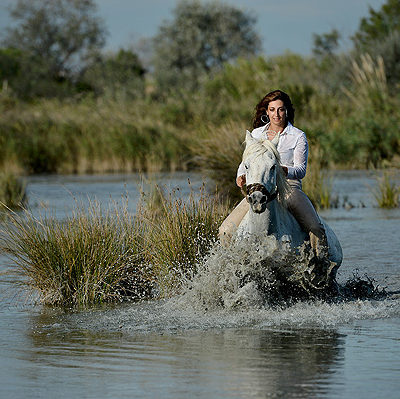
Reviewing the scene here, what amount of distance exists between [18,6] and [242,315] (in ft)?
238

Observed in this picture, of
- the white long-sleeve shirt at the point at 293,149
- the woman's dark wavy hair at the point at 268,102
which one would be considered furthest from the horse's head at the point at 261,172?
the woman's dark wavy hair at the point at 268,102

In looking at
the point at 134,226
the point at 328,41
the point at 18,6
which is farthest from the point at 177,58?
the point at 134,226

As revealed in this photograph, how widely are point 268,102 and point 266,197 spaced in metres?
1.67

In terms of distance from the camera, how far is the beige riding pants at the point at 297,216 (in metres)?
8.67

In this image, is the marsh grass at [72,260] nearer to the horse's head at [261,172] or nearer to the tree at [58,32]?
the horse's head at [261,172]

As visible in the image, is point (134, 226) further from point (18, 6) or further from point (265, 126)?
point (18, 6)

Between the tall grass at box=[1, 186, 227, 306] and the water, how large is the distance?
32 centimetres

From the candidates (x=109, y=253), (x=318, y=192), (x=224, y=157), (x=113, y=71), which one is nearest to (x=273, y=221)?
(x=109, y=253)

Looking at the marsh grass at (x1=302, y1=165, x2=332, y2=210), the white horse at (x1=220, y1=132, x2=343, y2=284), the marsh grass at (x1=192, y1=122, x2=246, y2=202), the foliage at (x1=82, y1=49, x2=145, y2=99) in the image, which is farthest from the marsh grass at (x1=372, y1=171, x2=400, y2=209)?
the foliage at (x1=82, y1=49, x2=145, y2=99)

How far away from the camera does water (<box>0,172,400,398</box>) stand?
577cm

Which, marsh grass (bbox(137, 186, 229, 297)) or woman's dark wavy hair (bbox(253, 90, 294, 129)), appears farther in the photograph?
marsh grass (bbox(137, 186, 229, 297))

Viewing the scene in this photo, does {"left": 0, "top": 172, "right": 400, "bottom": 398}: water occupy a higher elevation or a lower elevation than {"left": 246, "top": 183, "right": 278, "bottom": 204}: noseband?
lower

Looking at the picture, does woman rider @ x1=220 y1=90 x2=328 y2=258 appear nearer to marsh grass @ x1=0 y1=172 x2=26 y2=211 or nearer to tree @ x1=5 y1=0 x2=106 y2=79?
marsh grass @ x1=0 y1=172 x2=26 y2=211

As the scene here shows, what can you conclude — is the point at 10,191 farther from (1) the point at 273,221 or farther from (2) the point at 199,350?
(2) the point at 199,350
